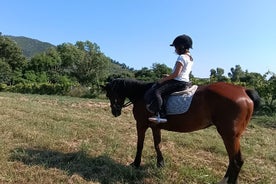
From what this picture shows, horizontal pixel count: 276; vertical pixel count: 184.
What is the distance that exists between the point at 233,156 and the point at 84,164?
2.51m

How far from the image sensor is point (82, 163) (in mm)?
5828

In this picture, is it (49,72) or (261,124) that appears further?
(49,72)

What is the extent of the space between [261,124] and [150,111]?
26.9 feet

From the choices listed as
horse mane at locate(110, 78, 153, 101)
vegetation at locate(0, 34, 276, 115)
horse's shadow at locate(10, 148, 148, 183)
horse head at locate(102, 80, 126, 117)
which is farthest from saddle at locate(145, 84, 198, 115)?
vegetation at locate(0, 34, 276, 115)

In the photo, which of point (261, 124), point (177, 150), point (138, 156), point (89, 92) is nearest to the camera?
point (138, 156)

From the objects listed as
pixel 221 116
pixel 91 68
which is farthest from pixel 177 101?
pixel 91 68

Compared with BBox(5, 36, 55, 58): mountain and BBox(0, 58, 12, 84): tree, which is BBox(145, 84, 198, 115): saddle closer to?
BBox(0, 58, 12, 84): tree

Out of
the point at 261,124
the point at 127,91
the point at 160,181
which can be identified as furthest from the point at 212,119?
the point at 261,124

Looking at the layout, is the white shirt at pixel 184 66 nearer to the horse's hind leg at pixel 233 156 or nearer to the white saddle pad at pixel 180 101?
the white saddle pad at pixel 180 101

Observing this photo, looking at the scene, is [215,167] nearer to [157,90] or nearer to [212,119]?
[212,119]

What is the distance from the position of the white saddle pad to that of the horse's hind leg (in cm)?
80

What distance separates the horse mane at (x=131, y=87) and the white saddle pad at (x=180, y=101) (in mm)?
660

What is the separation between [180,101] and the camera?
5500 millimetres

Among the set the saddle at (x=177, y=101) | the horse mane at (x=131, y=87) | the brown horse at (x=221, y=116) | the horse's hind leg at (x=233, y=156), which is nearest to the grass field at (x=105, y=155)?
the horse's hind leg at (x=233, y=156)
